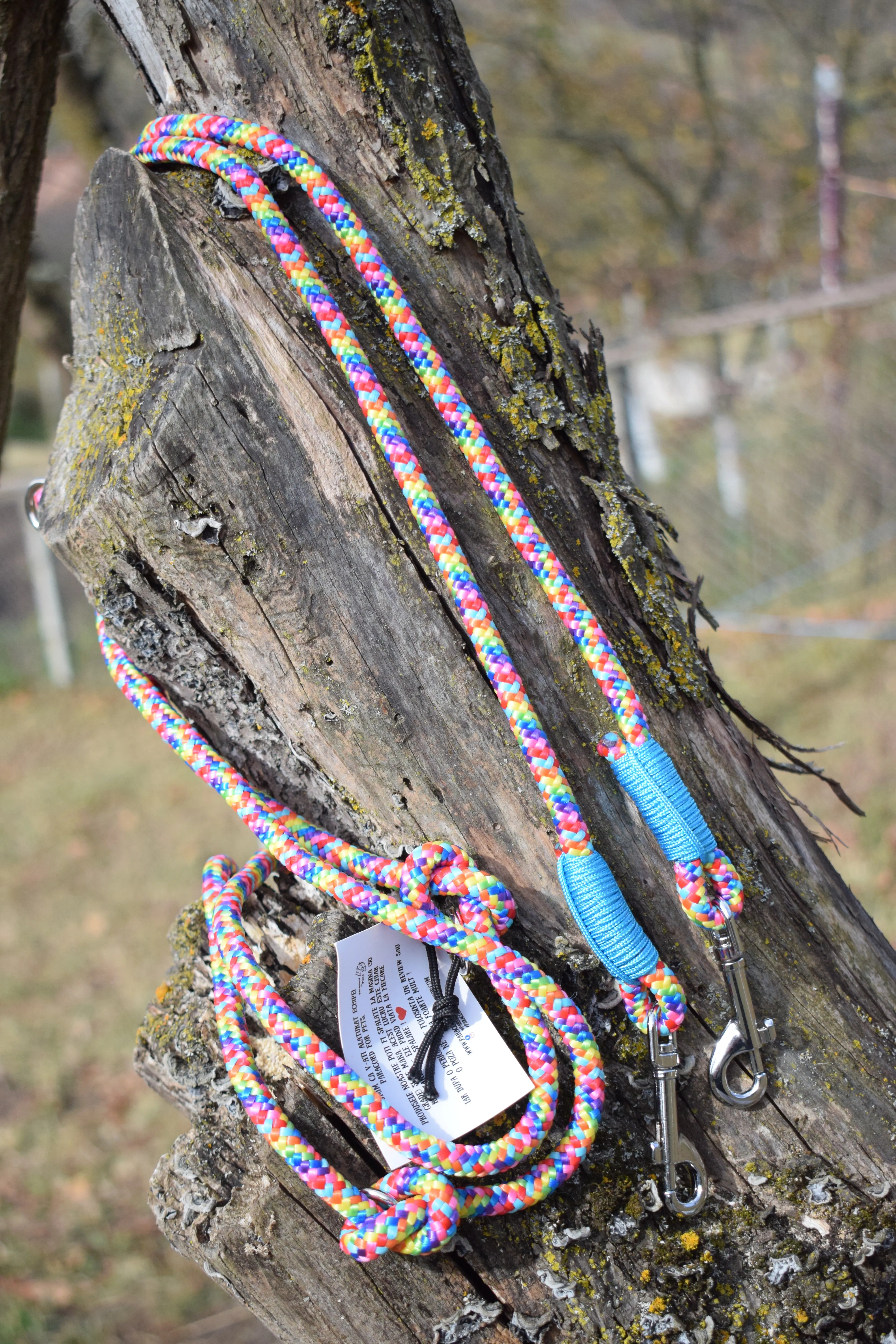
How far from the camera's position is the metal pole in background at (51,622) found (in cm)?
782

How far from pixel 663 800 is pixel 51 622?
301 inches

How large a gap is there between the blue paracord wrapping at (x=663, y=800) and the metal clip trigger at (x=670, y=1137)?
20cm

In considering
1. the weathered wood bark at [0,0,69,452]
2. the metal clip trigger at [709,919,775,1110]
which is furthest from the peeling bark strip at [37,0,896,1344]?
the weathered wood bark at [0,0,69,452]

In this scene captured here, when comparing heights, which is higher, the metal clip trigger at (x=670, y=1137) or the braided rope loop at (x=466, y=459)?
the braided rope loop at (x=466, y=459)

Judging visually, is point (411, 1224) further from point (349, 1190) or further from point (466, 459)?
point (466, 459)

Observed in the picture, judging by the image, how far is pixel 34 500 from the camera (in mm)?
1436

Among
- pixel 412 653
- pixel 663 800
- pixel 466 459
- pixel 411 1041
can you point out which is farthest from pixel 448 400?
pixel 411 1041

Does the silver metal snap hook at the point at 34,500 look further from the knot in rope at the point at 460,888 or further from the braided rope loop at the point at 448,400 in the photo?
A: the knot in rope at the point at 460,888

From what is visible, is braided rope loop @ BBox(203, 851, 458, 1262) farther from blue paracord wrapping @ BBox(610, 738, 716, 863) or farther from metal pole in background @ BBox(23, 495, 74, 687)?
metal pole in background @ BBox(23, 495, 74, 687)

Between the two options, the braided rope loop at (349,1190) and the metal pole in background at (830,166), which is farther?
the metal pole in background at (830,166)

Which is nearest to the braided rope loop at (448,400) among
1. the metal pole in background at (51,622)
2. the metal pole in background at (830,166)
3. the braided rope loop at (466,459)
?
the braided rope loop at (466,459)

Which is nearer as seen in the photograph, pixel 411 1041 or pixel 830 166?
pixel 411 1041

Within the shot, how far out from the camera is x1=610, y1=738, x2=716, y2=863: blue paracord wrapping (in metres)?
1.15

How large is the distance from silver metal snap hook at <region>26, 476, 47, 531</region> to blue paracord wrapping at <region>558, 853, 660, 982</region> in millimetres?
882
